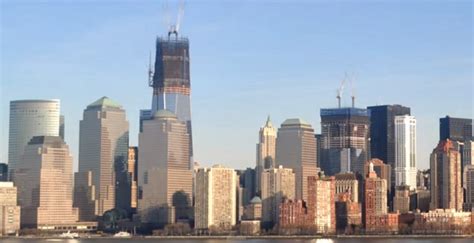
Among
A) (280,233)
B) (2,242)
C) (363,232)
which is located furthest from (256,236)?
(2,242)

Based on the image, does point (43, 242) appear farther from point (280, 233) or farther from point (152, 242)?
point (280, 233)

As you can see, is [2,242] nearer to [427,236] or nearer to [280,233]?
[280,233]

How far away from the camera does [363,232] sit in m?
200

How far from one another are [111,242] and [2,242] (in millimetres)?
18254

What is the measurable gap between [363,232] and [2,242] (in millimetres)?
62665

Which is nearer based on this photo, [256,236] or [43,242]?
[43,242]

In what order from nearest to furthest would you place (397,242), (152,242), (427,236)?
1. (397,242)
2. (152,242)
3. (427,236)

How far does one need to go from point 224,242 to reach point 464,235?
51.5 m

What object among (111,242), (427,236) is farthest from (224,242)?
(427,236)

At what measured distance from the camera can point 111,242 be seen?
17288cm

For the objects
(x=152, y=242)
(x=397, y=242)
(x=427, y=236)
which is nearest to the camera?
(x=397, y=242)

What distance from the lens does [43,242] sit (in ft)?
579

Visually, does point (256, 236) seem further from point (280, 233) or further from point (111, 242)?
point (111, 242)

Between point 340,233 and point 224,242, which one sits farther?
point 340,233
